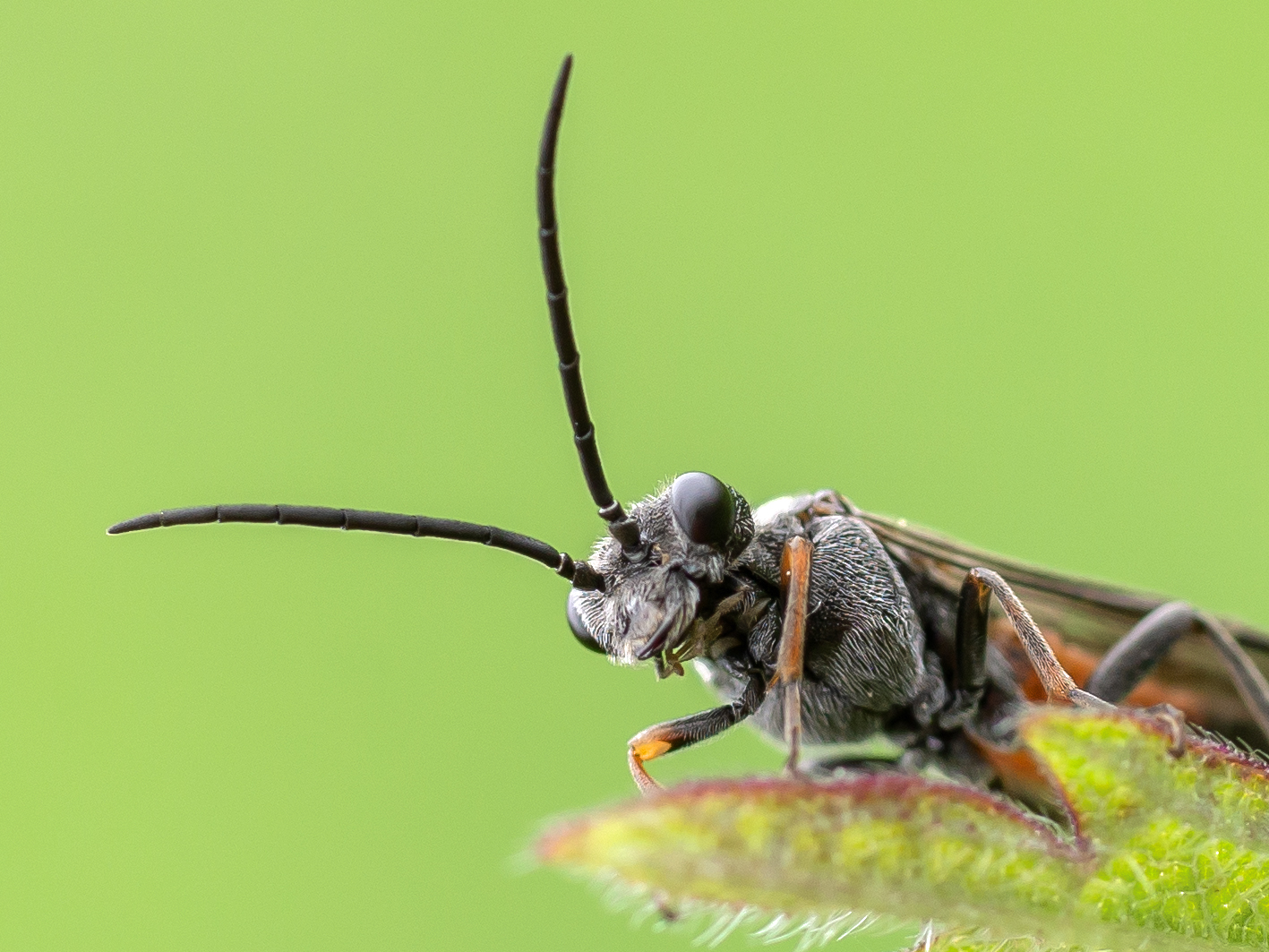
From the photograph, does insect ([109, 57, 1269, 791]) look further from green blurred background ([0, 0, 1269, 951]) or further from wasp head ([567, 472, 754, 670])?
green blurred background ([0, 0, 1269, 951])

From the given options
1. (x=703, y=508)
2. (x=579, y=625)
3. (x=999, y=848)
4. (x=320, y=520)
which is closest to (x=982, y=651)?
(x=703, y=508)

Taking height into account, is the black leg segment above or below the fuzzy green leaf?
below

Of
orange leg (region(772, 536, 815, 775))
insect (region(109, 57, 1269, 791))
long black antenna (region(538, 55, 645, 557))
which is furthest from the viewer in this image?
insect (region(109, 57, 1269, 791))

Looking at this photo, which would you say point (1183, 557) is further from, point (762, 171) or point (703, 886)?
point (703, 886)

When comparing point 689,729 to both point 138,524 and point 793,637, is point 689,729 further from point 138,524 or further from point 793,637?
point 138,524

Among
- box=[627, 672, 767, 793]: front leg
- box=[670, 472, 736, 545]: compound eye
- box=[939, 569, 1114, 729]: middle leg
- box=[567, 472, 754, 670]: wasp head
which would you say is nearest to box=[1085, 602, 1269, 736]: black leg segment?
box=[939, 569, 1114, 729]: middle leg
